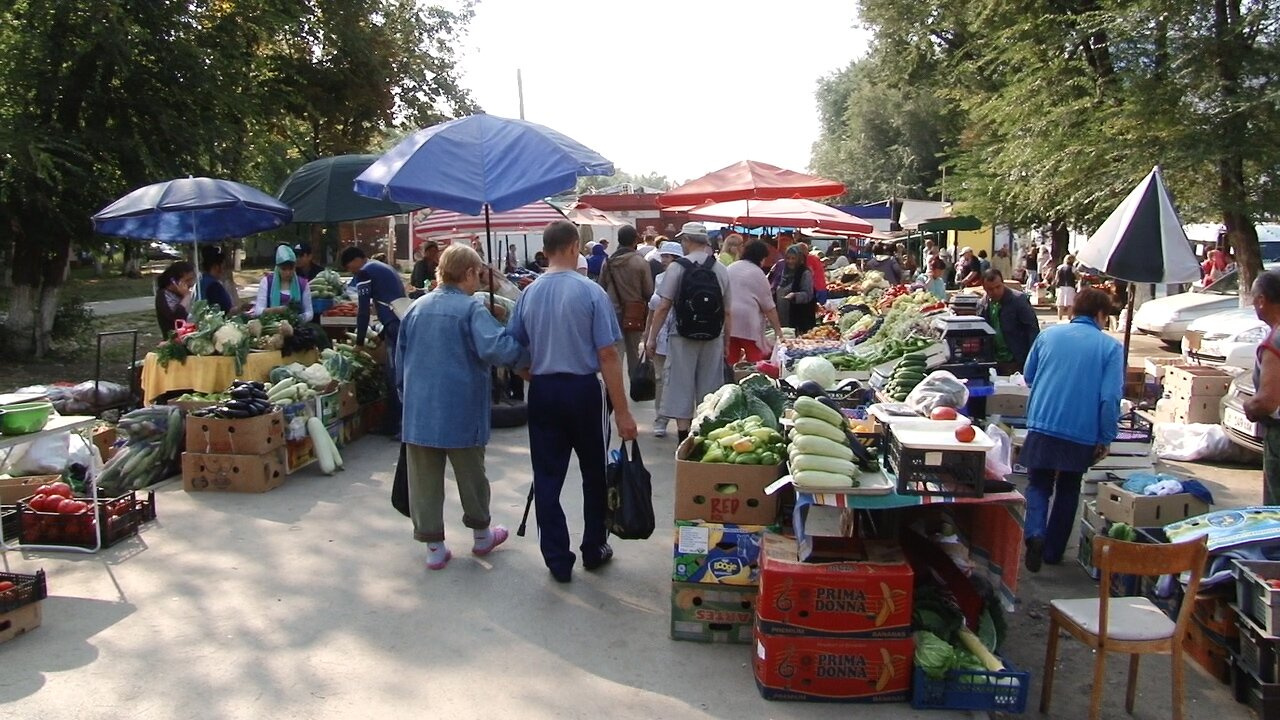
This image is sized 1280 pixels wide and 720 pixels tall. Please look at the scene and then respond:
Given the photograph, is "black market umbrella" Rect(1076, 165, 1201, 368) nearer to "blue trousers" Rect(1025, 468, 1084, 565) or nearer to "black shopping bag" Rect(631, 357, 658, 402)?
"blue trousers" Rect(1025, 468, 1084, 565)

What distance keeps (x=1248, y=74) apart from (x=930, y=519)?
13169 mm

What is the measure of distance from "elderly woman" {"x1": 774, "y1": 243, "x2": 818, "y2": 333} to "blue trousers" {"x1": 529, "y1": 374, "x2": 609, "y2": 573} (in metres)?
7.62

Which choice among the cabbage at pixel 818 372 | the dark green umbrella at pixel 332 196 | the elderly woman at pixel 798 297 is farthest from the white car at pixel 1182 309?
the dark green umbrella at pixel 332 196

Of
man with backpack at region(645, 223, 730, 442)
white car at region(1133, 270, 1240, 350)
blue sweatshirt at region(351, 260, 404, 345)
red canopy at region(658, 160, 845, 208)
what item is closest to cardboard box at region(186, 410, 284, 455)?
blue sweatshirt at region(351, 260, 404, 345)

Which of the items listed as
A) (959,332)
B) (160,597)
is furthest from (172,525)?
(959,332)

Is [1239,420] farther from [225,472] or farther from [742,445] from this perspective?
[225,472]

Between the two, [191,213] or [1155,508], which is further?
[191,213]

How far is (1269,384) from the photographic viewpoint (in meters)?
4.98

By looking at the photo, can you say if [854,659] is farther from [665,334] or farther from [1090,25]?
[1090,25]

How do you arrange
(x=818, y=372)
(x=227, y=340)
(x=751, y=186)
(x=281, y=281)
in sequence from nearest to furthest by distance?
(x=818, y=372), (x=227, y=340), (x=281, y=281), (x=751, y=186)

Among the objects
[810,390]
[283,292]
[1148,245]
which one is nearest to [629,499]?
[810,390]

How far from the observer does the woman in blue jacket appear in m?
5.41

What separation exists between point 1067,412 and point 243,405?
5.61 meters

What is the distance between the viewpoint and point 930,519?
190 inches
